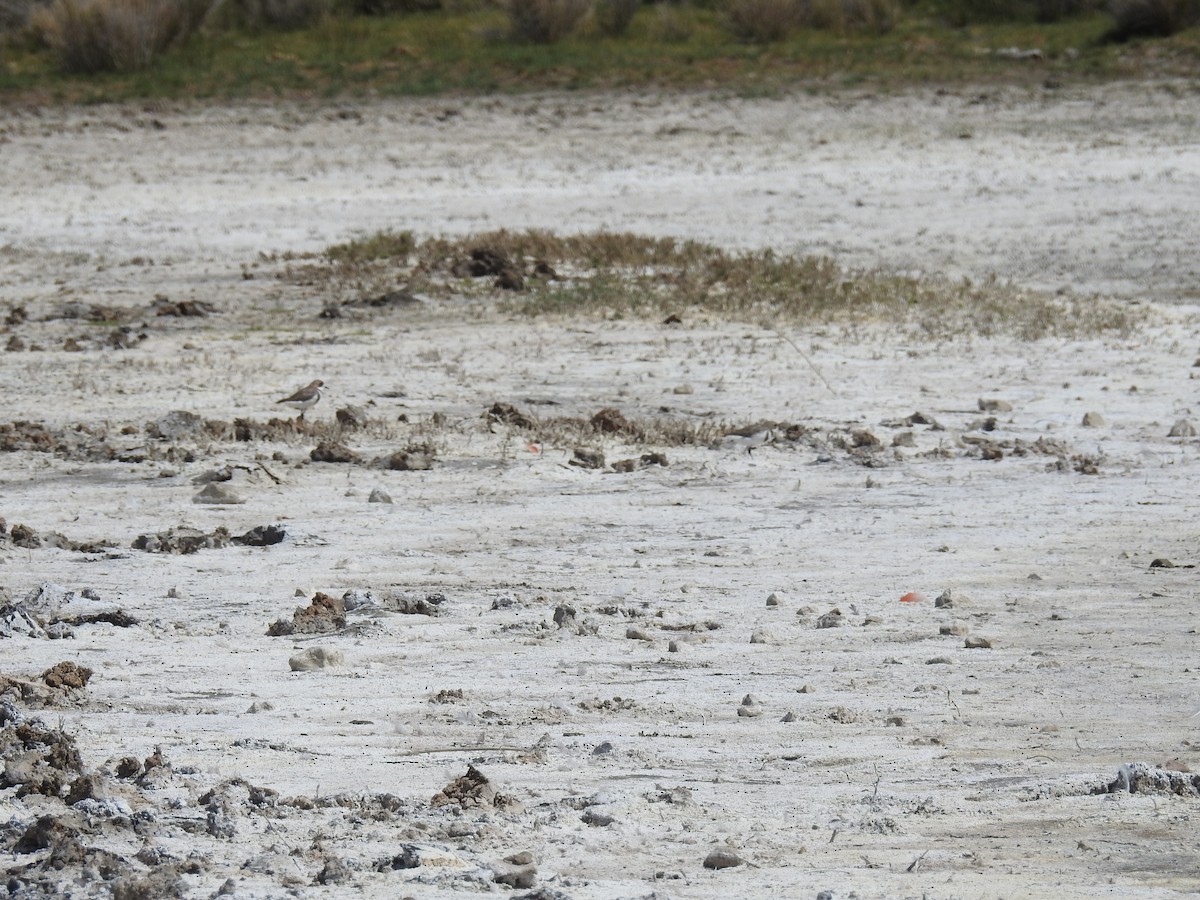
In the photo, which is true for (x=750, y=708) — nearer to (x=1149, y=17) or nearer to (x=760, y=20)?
(x=760, y=20)

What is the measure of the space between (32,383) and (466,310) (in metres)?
2.75

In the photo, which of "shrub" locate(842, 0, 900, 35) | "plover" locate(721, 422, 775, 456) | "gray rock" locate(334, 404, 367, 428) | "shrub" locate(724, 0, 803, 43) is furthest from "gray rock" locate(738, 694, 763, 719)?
"shrub" locate(842, 0, 900, 35)

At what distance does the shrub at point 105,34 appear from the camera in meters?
19.0

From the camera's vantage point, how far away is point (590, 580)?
5863 mm

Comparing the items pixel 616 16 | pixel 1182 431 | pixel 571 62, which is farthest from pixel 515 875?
pixel 616 16

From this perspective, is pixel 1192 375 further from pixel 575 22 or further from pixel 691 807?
pixel 575 22

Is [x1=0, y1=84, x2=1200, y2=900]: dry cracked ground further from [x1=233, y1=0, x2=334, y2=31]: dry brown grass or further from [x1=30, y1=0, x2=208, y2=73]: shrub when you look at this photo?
[x1=233, y1=0, x2=334, y2=31]: dry brown grass

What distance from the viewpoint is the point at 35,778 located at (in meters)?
4.01

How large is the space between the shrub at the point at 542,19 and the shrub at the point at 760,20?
1.78 m

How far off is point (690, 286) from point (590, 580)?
5.41 metres

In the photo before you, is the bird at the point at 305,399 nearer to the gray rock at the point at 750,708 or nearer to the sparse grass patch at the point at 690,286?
the sparse grass patch at the point at 690,286

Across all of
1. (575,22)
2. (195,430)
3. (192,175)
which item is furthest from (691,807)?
(575,22)

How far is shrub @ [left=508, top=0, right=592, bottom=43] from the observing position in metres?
20.9

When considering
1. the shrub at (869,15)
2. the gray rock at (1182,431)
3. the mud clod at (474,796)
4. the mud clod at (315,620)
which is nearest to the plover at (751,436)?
the gray rock at (1182,431)
